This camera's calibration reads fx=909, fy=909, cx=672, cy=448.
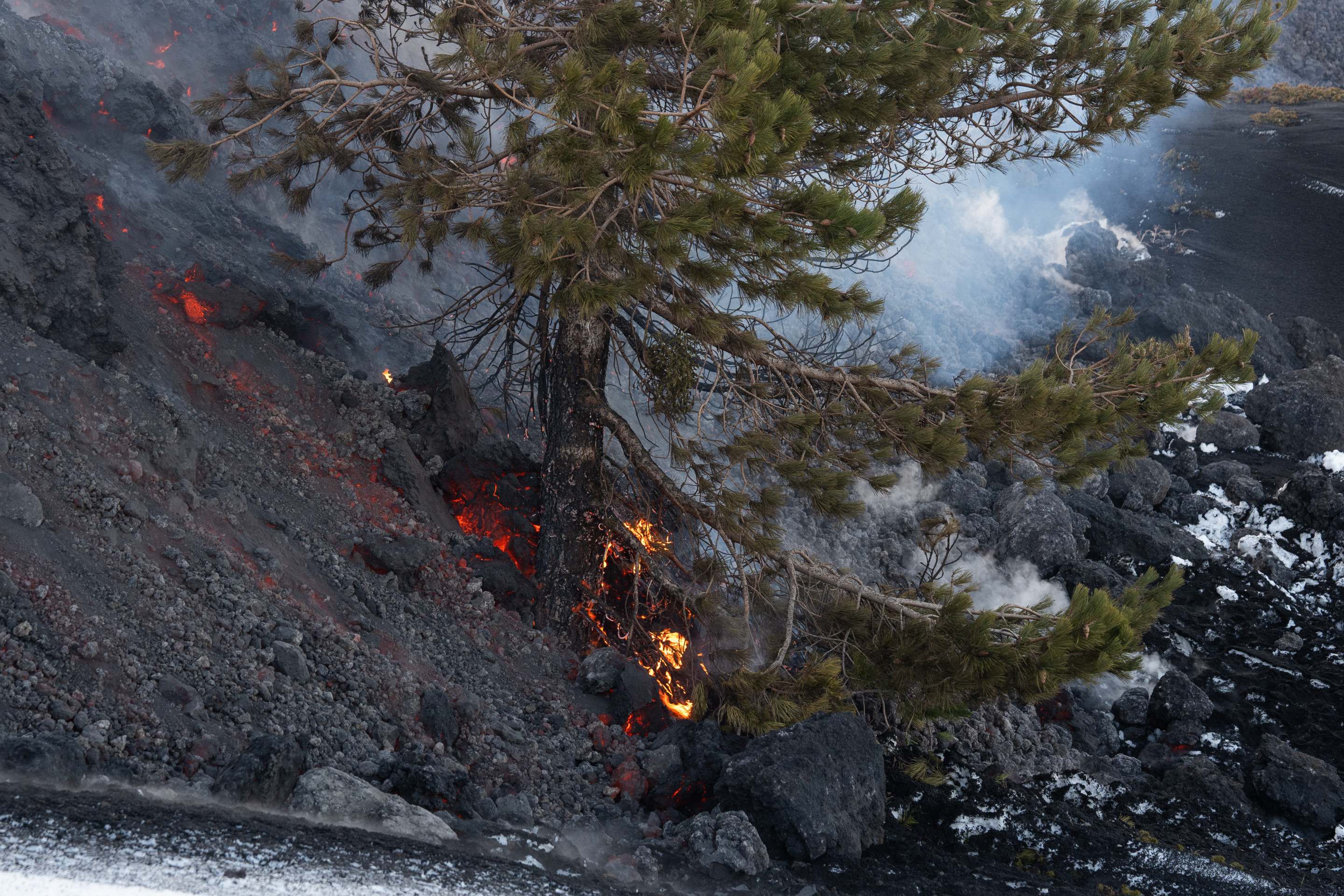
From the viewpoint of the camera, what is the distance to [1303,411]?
11.4m

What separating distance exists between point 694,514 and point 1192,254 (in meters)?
15.1

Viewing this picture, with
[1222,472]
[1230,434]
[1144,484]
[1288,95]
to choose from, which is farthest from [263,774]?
[1288,95]

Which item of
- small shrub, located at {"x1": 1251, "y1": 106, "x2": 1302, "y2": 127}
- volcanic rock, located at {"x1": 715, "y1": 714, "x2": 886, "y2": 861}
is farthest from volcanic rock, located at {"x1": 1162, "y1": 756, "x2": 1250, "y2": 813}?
small shrub, located at {"x1": 1251, "y1": 106, "x2": 1302, "y2": 127}

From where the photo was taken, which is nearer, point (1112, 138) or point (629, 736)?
point (629, 736)

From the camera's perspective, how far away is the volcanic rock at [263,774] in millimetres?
2904

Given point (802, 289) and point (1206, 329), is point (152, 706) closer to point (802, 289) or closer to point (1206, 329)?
point (802, 289)

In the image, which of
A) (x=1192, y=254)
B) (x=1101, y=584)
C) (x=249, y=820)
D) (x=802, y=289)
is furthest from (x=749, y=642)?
(x=1192, y=254)

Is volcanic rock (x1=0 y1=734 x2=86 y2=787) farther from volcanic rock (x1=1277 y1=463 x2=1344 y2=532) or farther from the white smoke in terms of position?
volcanic rock (x1=1277 y1=463 x2=1344 y2=532)

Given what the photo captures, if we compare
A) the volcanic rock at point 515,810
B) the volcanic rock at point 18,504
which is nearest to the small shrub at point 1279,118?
the volcanic rock at point 515,810

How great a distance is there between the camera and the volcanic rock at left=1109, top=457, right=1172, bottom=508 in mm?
10281

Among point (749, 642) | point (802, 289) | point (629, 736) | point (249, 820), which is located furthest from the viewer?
point (749, 642)

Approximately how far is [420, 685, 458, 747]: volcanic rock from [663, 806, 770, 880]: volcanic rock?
1.13m

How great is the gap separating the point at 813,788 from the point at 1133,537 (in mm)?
6894

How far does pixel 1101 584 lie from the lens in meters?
8.34
